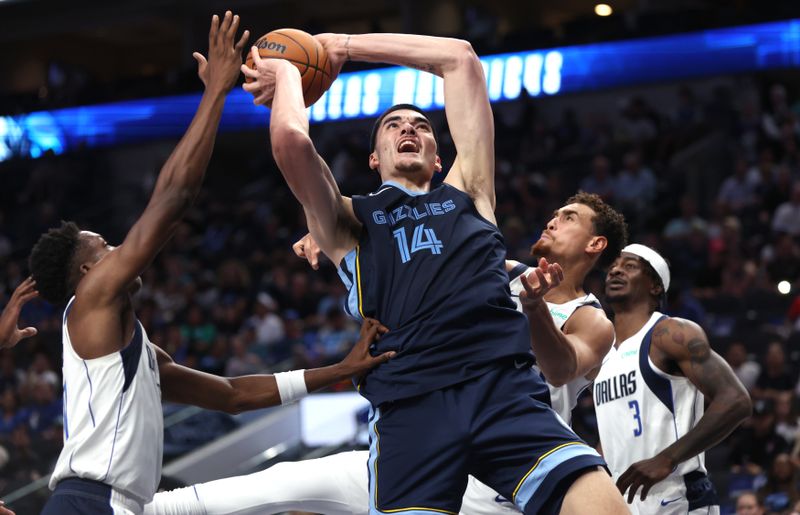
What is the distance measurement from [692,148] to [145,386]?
1268 cm

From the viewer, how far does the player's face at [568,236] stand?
5.23 meters

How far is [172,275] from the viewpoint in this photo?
16094 millimetres

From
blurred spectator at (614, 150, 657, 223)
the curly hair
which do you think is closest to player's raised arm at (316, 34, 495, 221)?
the curly hair

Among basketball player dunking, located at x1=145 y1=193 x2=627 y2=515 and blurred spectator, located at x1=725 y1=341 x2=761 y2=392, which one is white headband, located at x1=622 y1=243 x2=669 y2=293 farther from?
blurred spectator, located at x1=725 y1=341 x2=761 y2=392

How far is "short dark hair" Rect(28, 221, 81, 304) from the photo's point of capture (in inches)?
168

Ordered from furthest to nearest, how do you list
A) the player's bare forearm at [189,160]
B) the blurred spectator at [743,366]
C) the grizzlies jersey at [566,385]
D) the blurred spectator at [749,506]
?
the blurred spectator at [743,366] → the blurred spectator at [749,506] → the grizzlies jersey at [566,385] → the player's bare forearm at [189,160]

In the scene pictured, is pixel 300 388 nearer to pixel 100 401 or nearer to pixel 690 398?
pixel 100 401

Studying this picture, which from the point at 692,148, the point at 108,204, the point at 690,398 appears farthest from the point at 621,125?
the point at 690,398

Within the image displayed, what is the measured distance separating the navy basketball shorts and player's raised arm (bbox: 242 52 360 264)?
0.69m

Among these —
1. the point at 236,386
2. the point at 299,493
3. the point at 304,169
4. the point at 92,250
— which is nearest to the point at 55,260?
the point at 92,250

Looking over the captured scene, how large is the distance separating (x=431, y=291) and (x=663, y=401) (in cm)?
192

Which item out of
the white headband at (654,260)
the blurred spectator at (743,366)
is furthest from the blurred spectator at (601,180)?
the white headband at (654,260)

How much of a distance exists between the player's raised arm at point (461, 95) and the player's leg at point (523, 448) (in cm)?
81

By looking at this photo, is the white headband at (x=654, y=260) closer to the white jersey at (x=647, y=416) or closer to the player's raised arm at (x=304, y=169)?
the white jersey at (x=647, y=416)
